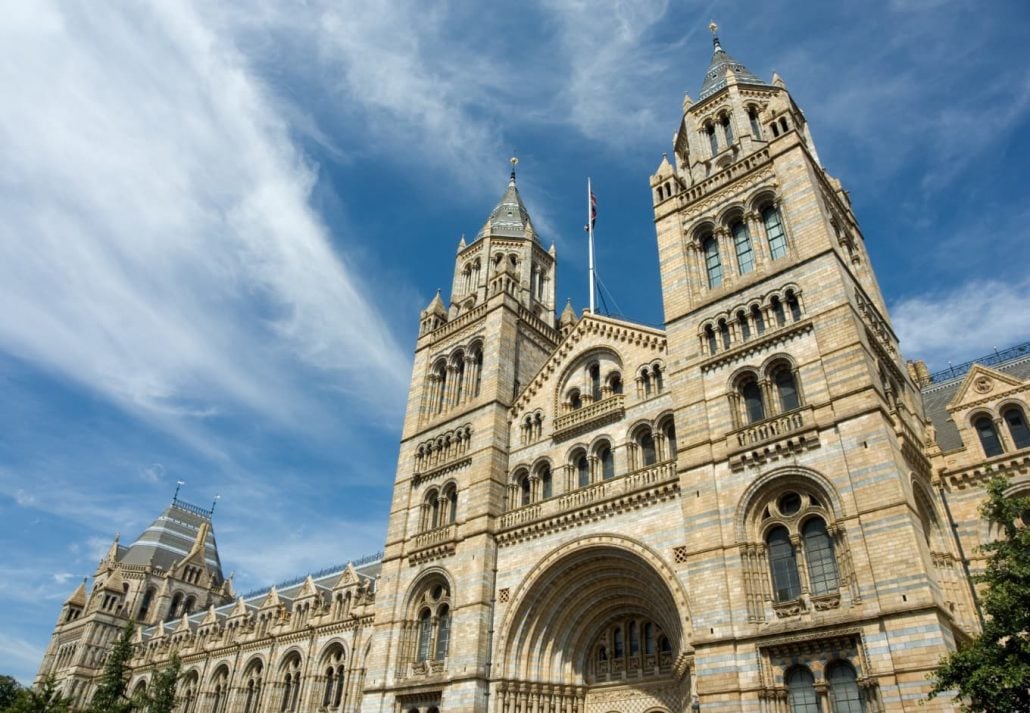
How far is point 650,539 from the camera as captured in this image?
26.3 m

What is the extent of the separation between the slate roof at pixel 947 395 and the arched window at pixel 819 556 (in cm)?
842

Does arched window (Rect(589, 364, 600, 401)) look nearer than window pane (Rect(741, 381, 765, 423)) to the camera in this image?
No

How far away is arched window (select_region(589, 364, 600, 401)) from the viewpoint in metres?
33.2

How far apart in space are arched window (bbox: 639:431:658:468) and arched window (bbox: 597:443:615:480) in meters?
1.31

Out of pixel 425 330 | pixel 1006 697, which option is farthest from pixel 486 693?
pixel 425 330

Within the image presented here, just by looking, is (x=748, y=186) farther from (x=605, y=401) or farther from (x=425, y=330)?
(x=425, y=330)

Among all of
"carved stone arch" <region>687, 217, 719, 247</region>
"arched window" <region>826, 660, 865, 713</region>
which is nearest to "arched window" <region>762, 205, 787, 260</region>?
"carved stone arch" <region>687, 217, 719, 247</region>

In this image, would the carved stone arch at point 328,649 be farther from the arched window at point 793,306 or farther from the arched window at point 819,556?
the arched window at point 793,306

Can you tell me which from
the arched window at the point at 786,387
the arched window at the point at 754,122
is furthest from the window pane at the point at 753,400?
the arched window at the point at 754,122

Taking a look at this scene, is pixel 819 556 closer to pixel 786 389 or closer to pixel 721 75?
pixel 786 389

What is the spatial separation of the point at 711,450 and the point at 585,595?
8668mm

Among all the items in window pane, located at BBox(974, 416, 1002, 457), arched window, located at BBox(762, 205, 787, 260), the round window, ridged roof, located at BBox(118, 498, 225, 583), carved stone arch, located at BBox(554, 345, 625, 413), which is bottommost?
the round window

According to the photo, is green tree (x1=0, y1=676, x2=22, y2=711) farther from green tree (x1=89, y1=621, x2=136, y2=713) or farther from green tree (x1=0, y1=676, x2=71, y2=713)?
green tree (x1=0, y1=676, x2=71, y2=713)

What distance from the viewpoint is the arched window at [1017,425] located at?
2503 cm
